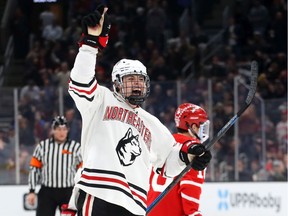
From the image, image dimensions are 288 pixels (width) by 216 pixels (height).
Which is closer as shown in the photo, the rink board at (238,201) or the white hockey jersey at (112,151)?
the white hockey jersey at (112,151)

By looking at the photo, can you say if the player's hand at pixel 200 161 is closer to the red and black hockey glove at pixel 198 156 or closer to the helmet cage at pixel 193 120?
the red and black hockey glove at pixel 198 156

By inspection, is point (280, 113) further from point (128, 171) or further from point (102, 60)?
point (128, 171)

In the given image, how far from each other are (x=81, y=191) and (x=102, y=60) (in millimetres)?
8944

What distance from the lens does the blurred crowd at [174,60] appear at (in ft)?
34.6

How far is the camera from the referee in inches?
339

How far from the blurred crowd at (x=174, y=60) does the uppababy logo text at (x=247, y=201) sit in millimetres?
472

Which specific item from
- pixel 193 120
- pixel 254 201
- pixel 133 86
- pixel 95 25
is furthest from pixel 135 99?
pixel 254 201

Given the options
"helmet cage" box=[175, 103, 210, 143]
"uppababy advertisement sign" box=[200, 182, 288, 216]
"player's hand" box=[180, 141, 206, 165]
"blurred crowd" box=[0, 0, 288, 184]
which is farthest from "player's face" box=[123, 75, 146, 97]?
"blurred crowd" box=[0, 0, 288, 184]

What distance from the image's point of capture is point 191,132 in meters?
5.48

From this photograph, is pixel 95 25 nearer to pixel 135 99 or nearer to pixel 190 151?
pixel 135 99

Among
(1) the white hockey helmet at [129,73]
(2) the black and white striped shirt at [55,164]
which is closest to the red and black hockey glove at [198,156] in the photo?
(1) the white hockey helmet at [129,73]

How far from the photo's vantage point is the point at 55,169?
865cm

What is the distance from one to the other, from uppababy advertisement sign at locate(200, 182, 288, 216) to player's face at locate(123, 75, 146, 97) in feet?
17.8

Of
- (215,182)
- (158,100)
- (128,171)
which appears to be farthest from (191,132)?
(158,100)
